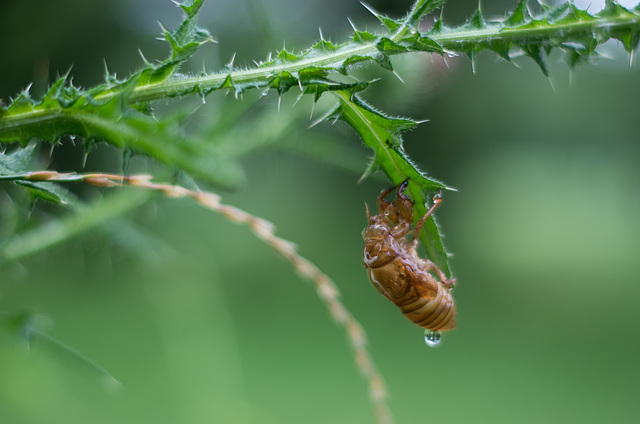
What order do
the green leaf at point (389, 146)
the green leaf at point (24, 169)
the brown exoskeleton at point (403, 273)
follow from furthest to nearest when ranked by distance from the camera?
the brown exoskeleton at point (403, 273)
the green leaf at point (389, 146)
the green leaf at point (24, 169)

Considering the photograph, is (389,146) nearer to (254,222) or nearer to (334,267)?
(254,222)

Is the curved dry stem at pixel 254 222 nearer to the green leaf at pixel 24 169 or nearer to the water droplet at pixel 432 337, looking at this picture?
the green leaf at pixel 24 169

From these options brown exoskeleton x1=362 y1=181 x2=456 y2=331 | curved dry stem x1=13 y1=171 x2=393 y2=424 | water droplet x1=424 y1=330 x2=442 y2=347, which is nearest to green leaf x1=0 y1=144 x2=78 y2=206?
curved dry stem x1=13 y1=171 x2=393 y2=424

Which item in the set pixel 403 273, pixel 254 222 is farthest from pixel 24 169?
pixel 403 273

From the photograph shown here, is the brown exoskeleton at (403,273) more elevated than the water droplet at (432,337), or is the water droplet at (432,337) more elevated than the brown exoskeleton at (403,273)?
the brown exoskeleton at (403,273)

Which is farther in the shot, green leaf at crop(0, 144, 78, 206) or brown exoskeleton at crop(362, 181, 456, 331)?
brown exoskeleton at crop(362, 181, 456, 331)

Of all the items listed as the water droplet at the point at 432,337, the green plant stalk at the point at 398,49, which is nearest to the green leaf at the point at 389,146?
the green plant stalk at the point at 398,49

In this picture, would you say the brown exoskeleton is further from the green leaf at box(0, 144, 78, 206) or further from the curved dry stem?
the green leaf at box(0, 144, 78, 206)

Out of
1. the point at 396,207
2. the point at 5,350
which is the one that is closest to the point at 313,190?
the point at 5,350
